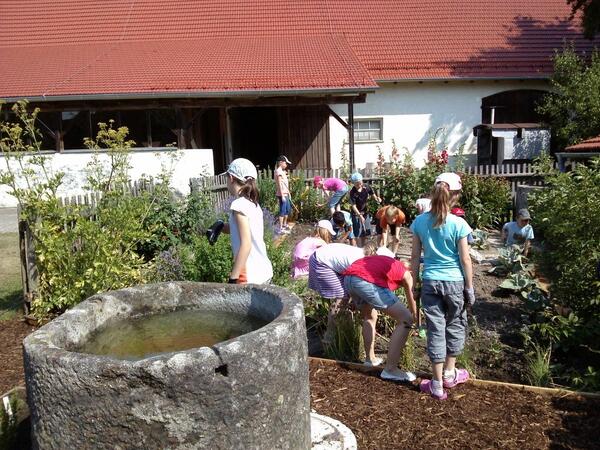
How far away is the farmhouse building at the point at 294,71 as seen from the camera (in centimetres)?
1431

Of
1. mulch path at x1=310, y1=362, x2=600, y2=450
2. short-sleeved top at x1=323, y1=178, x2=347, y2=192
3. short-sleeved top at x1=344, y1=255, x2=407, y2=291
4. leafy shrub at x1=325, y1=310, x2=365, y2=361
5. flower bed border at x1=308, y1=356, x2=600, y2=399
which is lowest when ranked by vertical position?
mulch path at x1=310, y1=362, x2=600, y2=450

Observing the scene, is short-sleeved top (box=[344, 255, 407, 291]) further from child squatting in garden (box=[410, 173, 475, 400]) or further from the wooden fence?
Result: the wooden fence

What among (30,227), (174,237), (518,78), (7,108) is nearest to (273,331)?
(30,227)

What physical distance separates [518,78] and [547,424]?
14136 millimetres

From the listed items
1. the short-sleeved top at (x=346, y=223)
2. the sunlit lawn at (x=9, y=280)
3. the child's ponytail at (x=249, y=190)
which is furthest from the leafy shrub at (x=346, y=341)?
the short-sleeved top at (x=346, y=223)

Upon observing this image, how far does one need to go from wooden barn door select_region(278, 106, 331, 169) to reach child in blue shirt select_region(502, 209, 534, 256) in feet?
25.5

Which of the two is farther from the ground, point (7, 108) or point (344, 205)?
point (7, 108)

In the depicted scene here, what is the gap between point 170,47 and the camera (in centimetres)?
1686

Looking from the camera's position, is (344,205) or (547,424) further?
(344,205)

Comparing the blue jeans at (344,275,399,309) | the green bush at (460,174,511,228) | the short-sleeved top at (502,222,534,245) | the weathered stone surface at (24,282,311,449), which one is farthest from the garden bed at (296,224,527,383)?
the green bush at (460,174,511,228)

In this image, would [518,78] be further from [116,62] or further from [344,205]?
[116,62]

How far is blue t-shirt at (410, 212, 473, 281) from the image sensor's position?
165 inches

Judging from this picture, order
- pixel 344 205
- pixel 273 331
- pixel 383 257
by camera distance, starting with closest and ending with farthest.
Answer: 1. pixel 273 331
2. pixel 383 257
3. pixel 344 205

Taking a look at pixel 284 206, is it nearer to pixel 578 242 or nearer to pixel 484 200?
Answer: pixel 484 200
